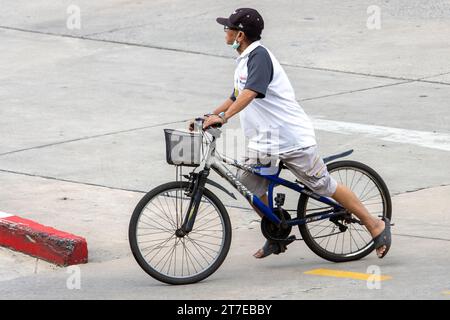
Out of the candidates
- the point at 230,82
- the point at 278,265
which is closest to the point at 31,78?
the point at 230,82

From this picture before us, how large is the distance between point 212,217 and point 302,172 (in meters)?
0.78

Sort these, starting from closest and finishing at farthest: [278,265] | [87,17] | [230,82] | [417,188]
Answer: [278,265], [417,188], [230,82], [87,17]

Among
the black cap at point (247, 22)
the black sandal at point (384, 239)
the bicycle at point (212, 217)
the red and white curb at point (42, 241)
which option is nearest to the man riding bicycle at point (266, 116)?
the black cap at point (247, 22)

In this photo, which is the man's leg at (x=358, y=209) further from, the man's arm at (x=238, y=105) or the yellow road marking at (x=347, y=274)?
the man's arm at (x=238, y=105)

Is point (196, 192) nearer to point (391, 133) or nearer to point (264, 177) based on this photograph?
point (264, 177)

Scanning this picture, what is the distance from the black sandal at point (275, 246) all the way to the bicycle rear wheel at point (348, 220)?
0.44ft

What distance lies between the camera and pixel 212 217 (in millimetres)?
8312

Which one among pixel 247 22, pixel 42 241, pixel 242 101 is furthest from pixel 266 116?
pixel 42 241

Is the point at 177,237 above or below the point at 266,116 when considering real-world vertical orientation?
below

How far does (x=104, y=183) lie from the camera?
10336 mm
